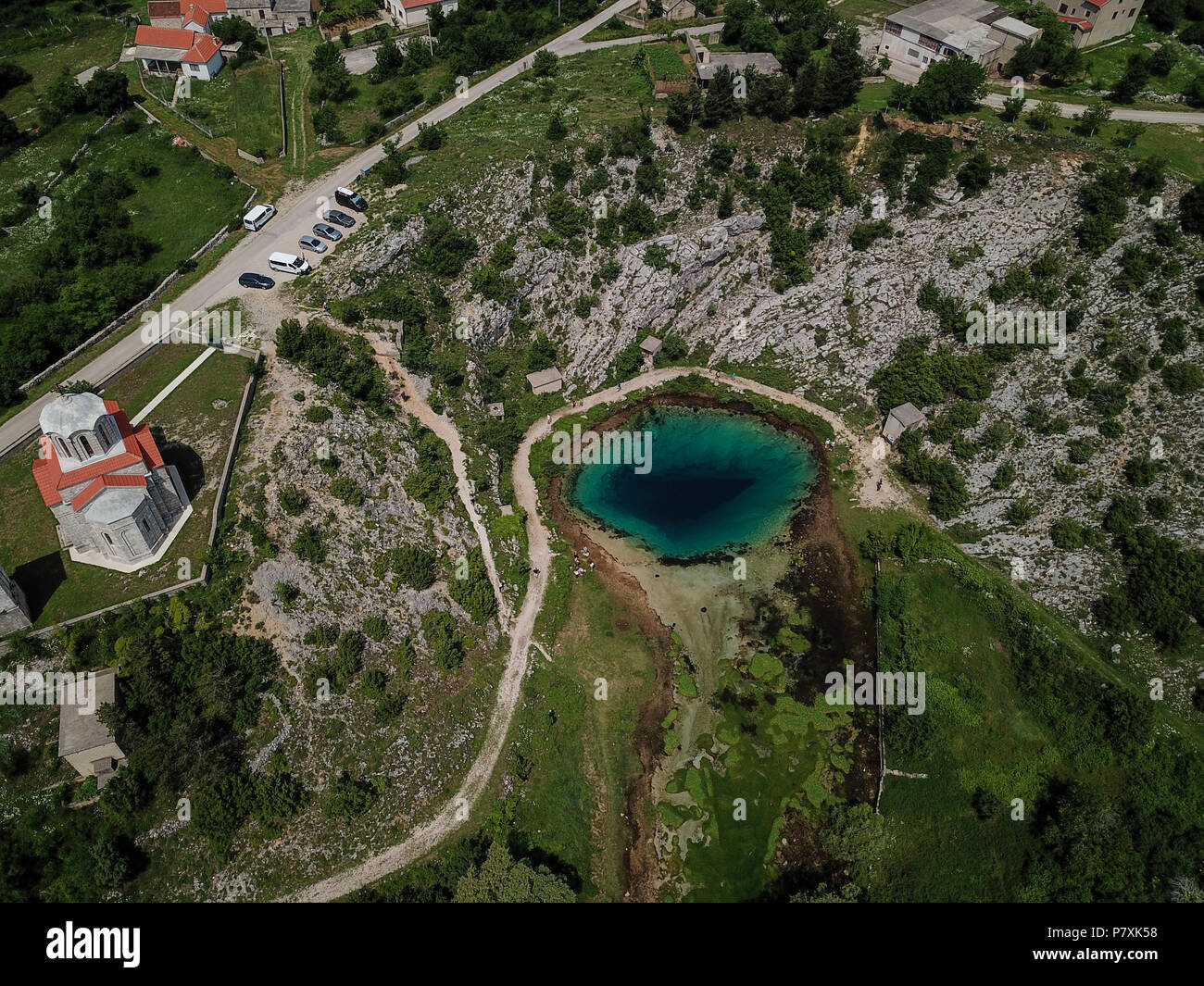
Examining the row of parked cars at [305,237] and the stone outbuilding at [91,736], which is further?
the row of parked cars at [305,237]

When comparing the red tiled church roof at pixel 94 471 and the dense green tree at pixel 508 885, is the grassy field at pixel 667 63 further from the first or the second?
the dense green tree at pixel 508 885

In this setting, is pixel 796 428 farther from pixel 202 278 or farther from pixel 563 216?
pixel 202 278

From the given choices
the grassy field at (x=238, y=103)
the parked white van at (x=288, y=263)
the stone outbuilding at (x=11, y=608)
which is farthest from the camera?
the grassy field at (x=238, y=103)

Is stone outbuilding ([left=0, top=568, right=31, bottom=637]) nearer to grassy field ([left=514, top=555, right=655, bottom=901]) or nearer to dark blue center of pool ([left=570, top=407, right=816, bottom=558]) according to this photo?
grassy field ([left=514, top=555, right=655, bottom=901])

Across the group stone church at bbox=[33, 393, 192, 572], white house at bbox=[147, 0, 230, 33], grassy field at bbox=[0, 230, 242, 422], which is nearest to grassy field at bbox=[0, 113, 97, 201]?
white house at bbox=[147, 0, 230, 33]

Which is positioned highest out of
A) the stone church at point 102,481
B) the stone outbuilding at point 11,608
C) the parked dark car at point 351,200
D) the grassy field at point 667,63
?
the grassy field at point 667,63

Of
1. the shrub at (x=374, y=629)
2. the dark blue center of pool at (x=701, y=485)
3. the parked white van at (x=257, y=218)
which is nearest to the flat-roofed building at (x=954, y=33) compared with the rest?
the dark blue center of pool at (x=701, y=485)

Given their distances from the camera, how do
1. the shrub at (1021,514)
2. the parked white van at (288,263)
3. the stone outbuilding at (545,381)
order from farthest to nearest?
the stone outbuilding at (545,381) < the parked white van at (288,263) < the shrub at (1021,514)

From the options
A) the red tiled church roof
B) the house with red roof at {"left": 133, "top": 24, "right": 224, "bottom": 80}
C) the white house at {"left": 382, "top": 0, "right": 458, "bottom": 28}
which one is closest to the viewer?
the red tiled church roof
